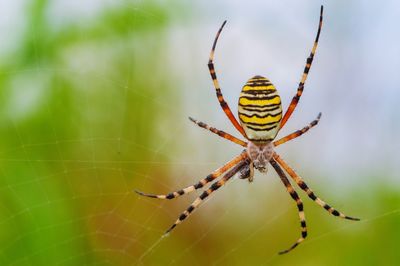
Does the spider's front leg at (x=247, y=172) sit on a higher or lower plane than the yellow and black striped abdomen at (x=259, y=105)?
lower

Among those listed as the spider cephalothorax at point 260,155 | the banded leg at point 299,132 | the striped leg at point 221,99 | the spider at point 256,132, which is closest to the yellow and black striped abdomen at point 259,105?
the spider at point 256,132

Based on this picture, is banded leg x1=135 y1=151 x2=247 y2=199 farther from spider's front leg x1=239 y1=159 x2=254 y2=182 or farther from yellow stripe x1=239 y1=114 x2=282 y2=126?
yellow stripe x1=239 y1=114 x2=282 y2=126

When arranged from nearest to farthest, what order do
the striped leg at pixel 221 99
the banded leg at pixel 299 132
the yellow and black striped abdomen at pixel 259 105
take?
the yellow and black striped abdomen at pixel 259 105 < the striped leg at pixel 221 99 < the banded leg at pixel 299 132

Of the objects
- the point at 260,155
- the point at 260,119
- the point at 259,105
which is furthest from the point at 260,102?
the point at 260,155

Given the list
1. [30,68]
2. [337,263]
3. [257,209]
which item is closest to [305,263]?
[337,263]

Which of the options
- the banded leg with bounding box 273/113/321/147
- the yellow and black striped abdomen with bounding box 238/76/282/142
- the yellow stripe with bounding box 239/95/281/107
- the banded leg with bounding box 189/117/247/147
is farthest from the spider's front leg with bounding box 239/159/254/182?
the yellow stripe with bounding box 239/95/281/107

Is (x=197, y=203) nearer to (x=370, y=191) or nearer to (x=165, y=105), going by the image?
(x=165, y=105)

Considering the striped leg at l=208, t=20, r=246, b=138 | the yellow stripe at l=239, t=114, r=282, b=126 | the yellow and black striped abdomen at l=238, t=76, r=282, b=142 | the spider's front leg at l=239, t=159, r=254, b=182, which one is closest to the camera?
the yellow and black striped abdomen at l=238, t=76, r=282, b=142

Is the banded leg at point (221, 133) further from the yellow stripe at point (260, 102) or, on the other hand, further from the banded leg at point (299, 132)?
the yellow stripe at point (260, 102)
